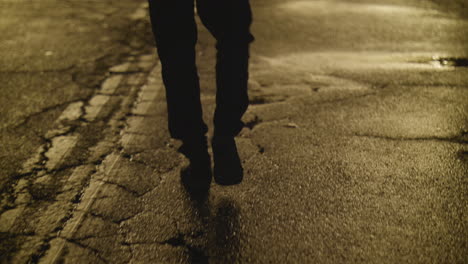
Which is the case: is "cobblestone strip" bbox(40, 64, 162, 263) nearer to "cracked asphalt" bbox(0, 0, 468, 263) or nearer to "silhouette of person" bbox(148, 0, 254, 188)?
"cracked asphalt" bbox(0, 0, 468, 263)

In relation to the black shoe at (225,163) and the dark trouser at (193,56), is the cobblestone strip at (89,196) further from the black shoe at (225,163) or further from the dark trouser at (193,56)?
the black shoe at (225,163)

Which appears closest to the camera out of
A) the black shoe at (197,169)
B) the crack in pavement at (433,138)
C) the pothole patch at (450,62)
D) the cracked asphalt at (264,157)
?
the cracked asphalt at (264,157)

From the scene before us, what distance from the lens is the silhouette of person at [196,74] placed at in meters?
1.54

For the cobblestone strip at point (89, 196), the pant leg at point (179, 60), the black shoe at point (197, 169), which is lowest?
the cobblestone strip at point (89, 196)

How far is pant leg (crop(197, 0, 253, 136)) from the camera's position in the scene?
157 cm

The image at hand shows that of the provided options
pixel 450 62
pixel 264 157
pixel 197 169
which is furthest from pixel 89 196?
pixel 450 62

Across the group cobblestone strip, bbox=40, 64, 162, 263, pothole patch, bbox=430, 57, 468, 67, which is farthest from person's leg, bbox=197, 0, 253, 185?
pothole patch, bbox=430, 57, 468, 67

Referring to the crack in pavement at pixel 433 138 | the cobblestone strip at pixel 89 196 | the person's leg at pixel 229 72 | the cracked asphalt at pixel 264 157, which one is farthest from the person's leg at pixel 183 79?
the crack in pavement at pixel 433 138

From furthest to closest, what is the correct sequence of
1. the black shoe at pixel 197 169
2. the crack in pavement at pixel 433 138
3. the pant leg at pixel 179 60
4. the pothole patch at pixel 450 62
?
1. the pothole patch at pixel 450 62
2. the crack in pavement at pixel 433 138
3. the black shoe at pixel 197 169
4. the pant leg at pixel 179 60

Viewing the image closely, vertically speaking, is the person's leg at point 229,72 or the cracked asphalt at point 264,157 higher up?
the person's leg at point 229,72

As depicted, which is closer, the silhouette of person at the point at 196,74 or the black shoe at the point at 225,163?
the silhouette of person at the point at 196,74

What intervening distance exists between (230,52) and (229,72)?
12 centimetres

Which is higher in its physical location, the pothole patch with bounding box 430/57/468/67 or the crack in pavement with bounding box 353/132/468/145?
the pothole patch with bounding box 430/57/468/67

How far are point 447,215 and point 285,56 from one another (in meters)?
2.58
